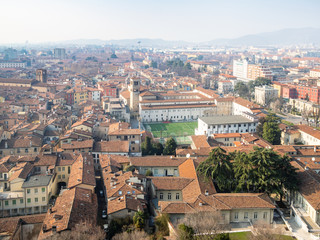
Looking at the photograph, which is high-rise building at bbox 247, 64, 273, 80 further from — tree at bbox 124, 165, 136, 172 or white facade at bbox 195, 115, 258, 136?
tree at bbox 124, 165, 136, 172

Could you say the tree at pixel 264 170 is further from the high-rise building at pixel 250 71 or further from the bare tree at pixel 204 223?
the high-rise building at pixel 250 71

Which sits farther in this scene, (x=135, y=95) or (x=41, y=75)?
(x=41, y=75)

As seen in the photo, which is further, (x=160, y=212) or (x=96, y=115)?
(x=96, y=115)

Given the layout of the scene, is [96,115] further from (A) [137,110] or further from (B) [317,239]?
(B) [317,239]

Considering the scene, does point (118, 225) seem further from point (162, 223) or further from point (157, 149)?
point (157, 149)

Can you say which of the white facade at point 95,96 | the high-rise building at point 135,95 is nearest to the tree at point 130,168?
the high-rise building at point 135,95

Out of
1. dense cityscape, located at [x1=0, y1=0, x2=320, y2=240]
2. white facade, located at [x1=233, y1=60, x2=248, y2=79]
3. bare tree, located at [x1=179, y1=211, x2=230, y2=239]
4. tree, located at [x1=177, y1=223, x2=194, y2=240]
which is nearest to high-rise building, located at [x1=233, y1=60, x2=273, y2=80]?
white facade, located at [x1=233, y1=60, x2=248, y2=79]

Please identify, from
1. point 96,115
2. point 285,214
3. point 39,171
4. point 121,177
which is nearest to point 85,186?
point 121,177

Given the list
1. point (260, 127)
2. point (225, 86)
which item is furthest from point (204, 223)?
point (225, 86)
